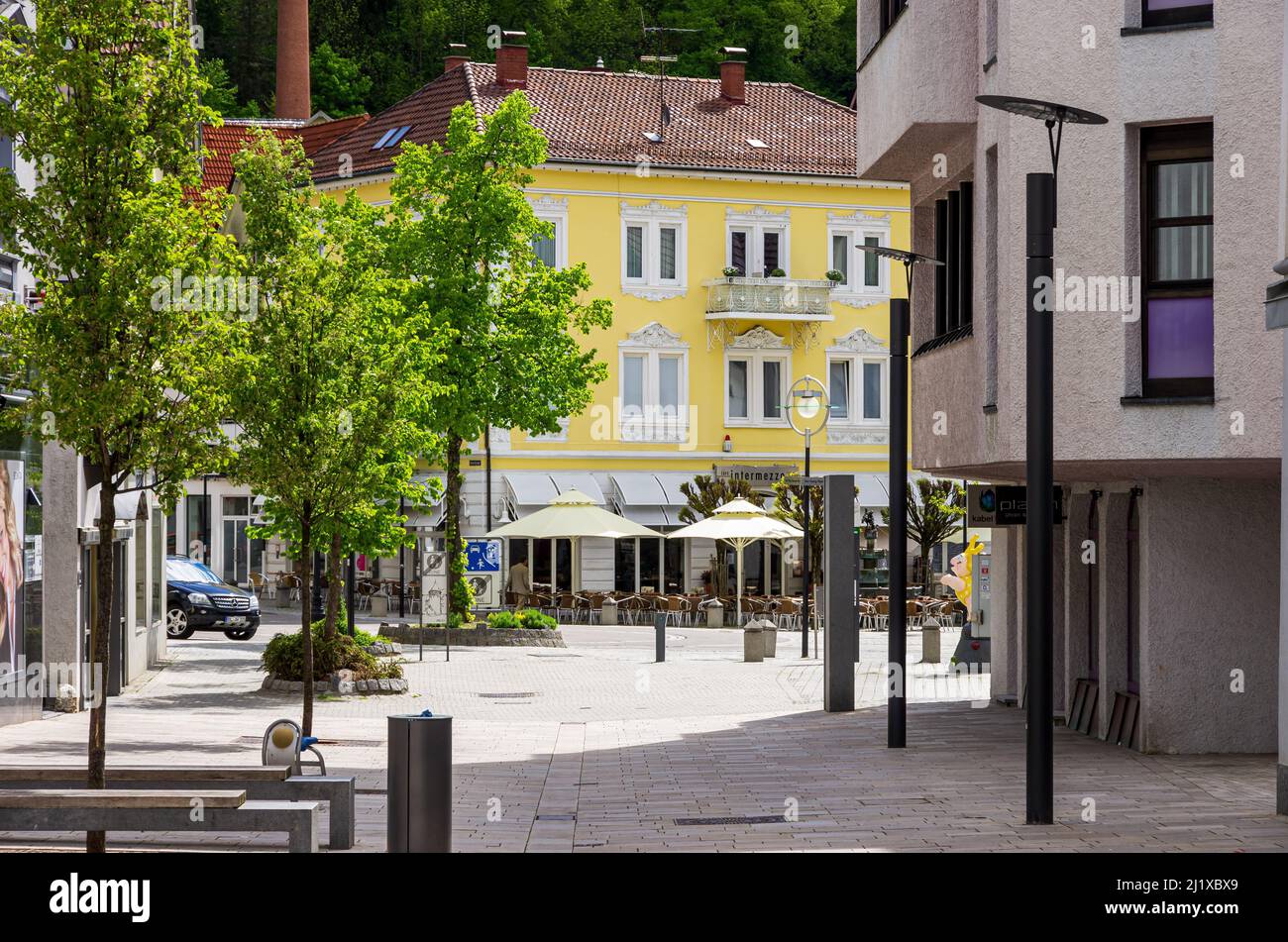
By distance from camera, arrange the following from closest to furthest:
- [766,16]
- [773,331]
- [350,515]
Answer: [350,515] → [773,331] → [766,16]

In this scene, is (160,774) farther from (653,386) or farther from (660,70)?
(660,70)

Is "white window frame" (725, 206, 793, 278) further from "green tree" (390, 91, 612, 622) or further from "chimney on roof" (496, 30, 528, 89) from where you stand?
"green tree" (390, 91, 612, 622)

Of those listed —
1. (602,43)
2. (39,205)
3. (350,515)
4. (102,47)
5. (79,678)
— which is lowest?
(79,678)

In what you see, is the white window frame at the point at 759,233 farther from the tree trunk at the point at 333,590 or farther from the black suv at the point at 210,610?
the tree trunk at the point at 333,590

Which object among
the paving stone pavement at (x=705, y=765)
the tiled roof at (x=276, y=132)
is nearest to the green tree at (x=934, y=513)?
the paving stone pavement at (x=705, y=765)

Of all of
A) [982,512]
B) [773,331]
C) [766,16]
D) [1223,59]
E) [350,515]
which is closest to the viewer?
[1223,59]

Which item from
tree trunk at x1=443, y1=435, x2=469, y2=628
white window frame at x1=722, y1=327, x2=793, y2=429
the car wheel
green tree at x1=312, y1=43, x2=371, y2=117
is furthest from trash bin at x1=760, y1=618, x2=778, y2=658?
green tree at x1=312, y1=43, x2=371, y2=117

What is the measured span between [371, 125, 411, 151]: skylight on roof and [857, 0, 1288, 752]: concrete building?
39.6 metres

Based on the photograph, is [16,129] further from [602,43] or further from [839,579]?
[602,43]

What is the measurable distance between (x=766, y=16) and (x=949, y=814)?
190 ft

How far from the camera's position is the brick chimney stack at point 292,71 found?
246ft

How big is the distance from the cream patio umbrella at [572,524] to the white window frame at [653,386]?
1011cm
